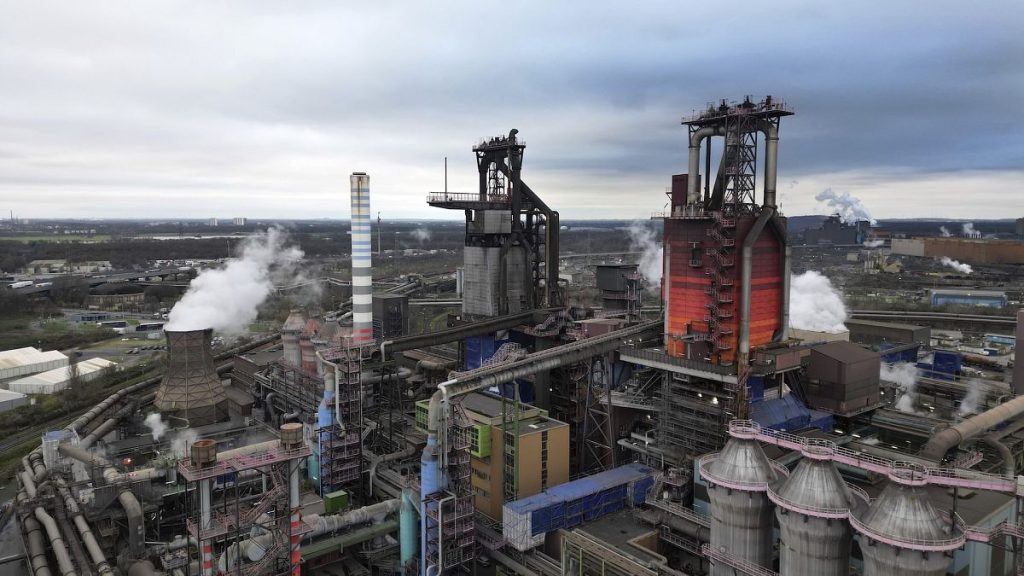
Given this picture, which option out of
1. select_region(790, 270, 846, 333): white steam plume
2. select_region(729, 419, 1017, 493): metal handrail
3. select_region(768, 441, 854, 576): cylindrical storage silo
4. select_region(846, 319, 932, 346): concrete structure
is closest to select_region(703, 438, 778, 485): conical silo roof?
select_region(729, 419, 1017, 493): metal handrail

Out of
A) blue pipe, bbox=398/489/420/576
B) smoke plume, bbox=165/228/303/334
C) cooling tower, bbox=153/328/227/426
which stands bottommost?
blue pipe, bbox=398/489/420/576

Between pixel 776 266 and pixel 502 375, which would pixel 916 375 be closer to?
pixel 776 266

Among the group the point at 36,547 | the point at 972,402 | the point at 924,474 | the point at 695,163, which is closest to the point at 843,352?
the point at 695,163

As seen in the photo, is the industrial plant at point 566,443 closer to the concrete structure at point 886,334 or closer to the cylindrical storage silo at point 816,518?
the cylindrical storage silo at point 816,518

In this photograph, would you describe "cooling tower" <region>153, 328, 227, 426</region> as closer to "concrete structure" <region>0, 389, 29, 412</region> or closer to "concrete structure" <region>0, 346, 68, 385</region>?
"concrete structure" <region>0, 389, 29, 412</region>

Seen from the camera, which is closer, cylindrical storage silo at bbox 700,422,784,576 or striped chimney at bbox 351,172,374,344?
cylindrical storage silo at bbox 700,422,784,576
